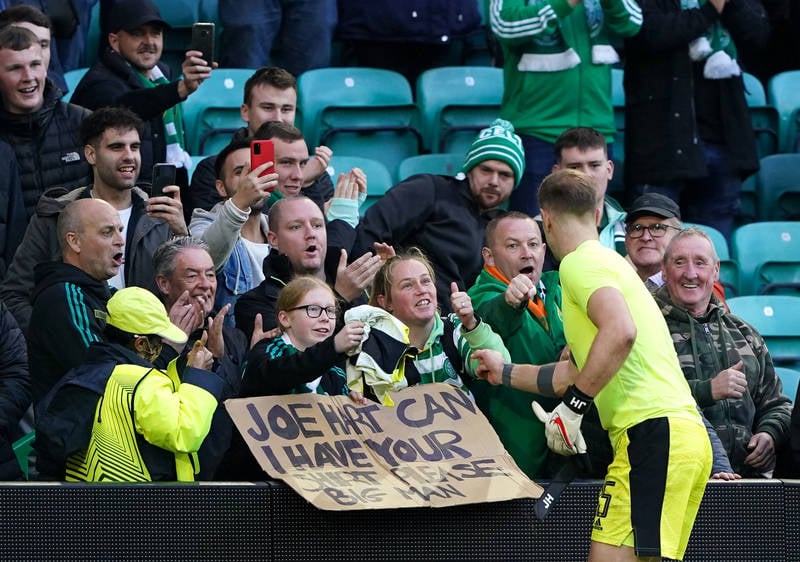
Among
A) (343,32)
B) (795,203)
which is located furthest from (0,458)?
(795,203)

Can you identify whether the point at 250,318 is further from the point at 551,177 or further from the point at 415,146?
the point at 415,146

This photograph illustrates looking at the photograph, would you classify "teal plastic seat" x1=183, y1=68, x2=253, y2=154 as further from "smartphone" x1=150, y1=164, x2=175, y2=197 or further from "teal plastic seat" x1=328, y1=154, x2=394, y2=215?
"smartphone" x1=150, y1=164, x2=175, y2=197

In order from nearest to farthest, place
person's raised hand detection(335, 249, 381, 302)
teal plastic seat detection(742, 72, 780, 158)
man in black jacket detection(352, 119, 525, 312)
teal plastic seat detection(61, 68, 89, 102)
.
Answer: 1. person's raised hand detection(335, 249, 381, 302)
2. man in black jacket detection(352, 119, 525, 312)
3. teal plastic seat detection(61, 68, 89, 102)
4. teal plastic seat detection(742, 72, 780, 158)

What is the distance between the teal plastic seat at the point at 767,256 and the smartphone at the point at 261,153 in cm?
333

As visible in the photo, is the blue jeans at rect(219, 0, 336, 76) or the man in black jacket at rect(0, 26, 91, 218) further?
the blue jeans at rect(219, 0, 336, 76)

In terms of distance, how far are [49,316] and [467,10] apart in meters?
4.74

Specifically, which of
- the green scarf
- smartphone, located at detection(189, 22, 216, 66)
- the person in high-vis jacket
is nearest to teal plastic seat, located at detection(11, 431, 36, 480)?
the person in high-vis jacket

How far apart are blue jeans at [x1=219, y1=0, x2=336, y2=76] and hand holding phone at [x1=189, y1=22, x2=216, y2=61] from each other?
5.93ft

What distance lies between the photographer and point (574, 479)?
625 cm

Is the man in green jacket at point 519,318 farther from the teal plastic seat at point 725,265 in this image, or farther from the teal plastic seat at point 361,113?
the teal plastic seat at point 361,113

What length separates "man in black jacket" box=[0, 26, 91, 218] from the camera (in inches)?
307

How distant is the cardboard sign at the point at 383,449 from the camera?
6051 mm

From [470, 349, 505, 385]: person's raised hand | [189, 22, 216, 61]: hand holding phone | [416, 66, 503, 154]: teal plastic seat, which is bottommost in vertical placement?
[470, 349, 505, 385]: person's raised hand

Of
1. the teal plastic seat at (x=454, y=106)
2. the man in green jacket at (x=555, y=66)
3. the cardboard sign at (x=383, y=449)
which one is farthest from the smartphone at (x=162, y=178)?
the teal plastic seat at (x=454, y=106)
